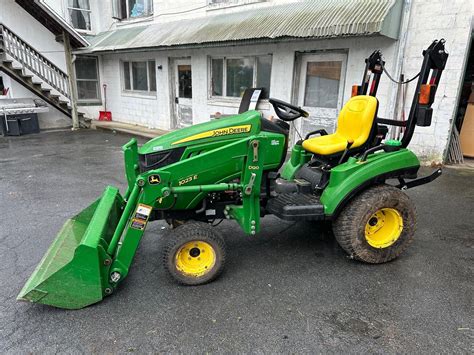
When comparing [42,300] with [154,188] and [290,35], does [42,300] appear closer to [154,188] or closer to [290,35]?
[154,188]

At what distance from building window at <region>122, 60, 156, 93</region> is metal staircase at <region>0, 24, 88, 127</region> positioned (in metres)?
1.99

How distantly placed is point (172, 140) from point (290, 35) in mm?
4669

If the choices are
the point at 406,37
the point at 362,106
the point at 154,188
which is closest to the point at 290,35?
the point at 406,37

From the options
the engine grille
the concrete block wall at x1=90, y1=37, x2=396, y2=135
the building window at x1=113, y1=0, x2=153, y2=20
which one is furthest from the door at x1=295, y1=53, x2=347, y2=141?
the building window at x1=113, y1=0, x2=153, y2=20

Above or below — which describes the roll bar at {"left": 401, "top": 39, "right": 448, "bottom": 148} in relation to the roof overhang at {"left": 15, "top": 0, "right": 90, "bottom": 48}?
below

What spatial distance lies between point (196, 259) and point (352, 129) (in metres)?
2.00

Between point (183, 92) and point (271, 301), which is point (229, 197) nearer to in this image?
point (271, 301)

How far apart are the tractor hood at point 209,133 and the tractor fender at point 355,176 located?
870 mm

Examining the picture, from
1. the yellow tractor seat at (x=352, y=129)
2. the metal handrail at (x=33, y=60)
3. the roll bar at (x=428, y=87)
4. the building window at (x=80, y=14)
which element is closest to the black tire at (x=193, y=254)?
the yellow tractor seat at (x=352, y=129)

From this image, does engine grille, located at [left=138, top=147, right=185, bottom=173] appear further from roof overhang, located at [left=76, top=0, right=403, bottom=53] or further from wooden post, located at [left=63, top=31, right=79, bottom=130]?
wooden post, located at [left=63, top=31, right=79, bottom=130]

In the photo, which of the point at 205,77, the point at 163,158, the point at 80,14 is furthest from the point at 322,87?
the point at 80,14

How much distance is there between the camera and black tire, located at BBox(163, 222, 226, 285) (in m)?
2.78

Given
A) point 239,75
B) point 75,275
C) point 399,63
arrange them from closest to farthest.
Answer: point 75,275 → point 399,63 → point 239,75

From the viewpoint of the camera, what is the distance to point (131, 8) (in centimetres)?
1195
